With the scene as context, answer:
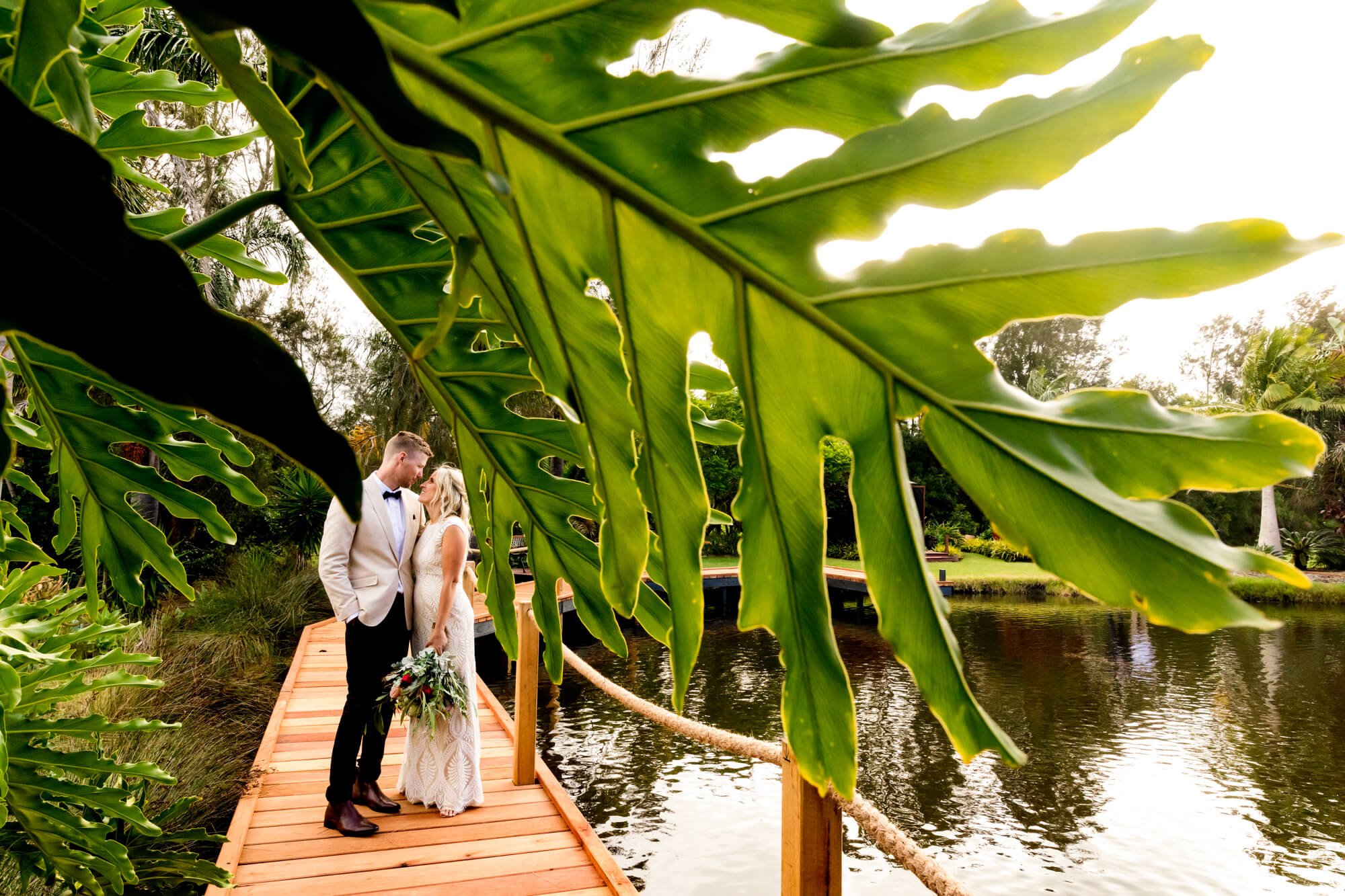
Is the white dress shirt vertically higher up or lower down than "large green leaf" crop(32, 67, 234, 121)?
lower down

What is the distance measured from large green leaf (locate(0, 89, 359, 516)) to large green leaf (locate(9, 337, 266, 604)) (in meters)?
0.82

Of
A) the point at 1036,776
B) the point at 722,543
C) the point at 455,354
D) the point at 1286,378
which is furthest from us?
the point at 722,543

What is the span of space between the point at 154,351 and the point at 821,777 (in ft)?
1.56

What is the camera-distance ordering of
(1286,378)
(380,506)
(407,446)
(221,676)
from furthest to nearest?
1. (1286,378)
2. (221,676)
3. (380,506)
4. (407,446)

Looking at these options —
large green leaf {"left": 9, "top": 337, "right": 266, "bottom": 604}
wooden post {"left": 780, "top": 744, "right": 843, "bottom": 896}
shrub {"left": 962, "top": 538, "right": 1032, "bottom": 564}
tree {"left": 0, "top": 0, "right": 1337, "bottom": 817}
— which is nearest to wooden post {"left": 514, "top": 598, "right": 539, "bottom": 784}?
wooden post {"left": 780, "top": 744, "right": 843, "bottom": 896}

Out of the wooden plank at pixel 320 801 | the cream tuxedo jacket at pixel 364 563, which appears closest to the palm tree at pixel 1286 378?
the wooden plank at pixel 320 801

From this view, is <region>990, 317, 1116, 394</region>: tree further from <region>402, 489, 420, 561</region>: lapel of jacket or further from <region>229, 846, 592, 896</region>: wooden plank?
<region>229, 846, 592, 896</region>: wooden plank

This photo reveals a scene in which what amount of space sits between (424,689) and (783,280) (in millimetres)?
3403

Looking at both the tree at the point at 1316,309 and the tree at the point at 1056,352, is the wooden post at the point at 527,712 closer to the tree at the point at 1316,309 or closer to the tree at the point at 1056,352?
the tree at the point at 1056,352

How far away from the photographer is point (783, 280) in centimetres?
51

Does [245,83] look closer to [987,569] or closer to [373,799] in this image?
[373,799]

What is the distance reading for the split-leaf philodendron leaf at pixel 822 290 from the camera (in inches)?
16.6

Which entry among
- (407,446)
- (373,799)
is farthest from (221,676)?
(407,446)

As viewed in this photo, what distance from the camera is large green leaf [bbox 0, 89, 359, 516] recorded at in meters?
0.29
